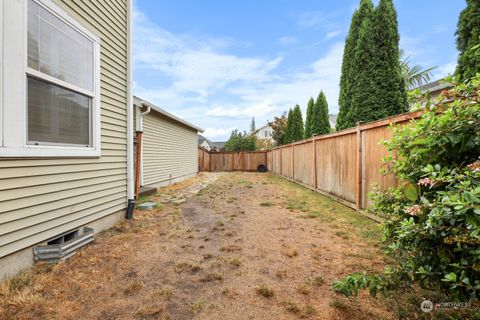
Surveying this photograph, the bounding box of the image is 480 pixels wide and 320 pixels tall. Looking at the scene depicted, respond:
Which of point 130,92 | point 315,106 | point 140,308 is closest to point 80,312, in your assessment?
point 140,308

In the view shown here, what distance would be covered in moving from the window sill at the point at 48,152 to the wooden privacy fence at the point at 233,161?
613 inches

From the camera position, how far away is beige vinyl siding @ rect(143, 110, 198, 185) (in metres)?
7.70

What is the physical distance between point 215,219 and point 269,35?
1060cm

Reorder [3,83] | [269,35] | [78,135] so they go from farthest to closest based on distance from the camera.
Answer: [269,35], [78,135], [3,83]

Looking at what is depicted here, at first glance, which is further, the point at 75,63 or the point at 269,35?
the point at 269,35

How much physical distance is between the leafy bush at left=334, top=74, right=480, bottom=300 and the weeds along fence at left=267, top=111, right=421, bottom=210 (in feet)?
2.47

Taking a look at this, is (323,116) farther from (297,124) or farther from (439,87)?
(439,87)

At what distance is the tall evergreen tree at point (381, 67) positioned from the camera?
18.8ft

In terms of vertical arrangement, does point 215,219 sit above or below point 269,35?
below

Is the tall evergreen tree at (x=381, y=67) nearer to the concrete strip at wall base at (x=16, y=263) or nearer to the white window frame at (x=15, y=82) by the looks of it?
the white window frame at (x=15, y=82)

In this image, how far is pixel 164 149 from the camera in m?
9.08

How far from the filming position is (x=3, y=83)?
207 cm

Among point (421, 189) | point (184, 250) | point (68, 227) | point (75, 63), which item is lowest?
point (184, 250)

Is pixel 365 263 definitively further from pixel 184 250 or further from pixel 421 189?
pixel 184 250
